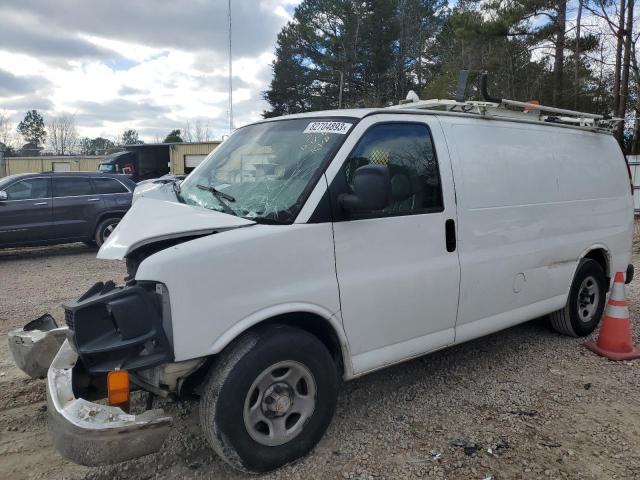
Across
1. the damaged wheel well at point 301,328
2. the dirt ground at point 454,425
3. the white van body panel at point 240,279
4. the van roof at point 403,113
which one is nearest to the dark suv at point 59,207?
the dirt ground at point 454,425

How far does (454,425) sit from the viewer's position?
3572 mm

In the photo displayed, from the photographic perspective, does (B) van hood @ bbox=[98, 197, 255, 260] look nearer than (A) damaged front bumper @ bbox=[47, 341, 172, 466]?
No

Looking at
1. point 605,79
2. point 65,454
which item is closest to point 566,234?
point 65,454

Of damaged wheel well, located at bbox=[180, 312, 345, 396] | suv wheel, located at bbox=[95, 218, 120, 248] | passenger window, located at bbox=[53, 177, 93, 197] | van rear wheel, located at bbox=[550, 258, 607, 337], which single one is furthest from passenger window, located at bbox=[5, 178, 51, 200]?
van rear wheel, located at bbox=[550, 258, 607, 337]

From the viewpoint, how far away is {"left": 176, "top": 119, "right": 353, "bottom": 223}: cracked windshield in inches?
122

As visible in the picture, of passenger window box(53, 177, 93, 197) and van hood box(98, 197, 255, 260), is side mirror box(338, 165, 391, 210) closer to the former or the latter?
van hood box(98, 197, 255, 260)

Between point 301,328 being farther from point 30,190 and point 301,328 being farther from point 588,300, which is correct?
point 30,190

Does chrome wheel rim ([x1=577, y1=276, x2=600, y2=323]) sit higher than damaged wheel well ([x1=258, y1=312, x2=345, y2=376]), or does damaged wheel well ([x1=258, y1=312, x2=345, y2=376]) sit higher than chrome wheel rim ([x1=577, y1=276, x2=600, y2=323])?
damaged wheel well ([x1=258, y1=312, x2=345, y2=376])

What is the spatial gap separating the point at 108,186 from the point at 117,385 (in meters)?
9.34

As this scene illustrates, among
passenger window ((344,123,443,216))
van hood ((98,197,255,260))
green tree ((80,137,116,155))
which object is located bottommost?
van hood ((98,197,255,260))

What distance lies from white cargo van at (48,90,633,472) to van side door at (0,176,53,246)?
7212 mm

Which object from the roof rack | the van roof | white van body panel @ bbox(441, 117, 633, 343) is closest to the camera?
the van roof

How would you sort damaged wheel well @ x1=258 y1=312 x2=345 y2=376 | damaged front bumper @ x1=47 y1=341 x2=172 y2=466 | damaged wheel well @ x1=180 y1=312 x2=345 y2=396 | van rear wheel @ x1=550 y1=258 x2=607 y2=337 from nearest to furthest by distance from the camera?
1. damaged front bumper @ x1=47 y1=341 x2=172 y2=466
2. damaged wheel well @ x1=180 y1=312 x2=345 y2=396
3. damaged wheel well @ x1=258 y1=312 x2=345 y2=376
4. van rear wheel @ x1=550 y1=258 x2=607 y2=337

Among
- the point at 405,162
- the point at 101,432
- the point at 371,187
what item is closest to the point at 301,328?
the point at 371,187
